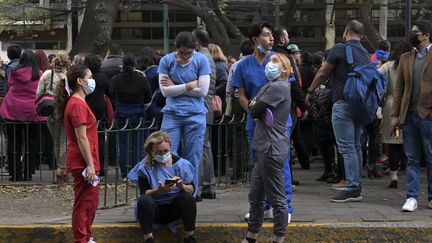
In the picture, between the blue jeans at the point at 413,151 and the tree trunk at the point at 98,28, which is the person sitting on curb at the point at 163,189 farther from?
the tree trunk at the point at 98,28

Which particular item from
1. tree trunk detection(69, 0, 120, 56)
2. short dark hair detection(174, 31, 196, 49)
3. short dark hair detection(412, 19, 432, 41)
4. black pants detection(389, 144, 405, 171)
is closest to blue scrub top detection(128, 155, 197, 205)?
short dark hair detection(174, 31, 196, 49)

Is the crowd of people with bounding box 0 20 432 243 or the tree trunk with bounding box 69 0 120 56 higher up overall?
the tree trunk with bounding box 69 0 120 56

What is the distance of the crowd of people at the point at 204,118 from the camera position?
6.21 meters

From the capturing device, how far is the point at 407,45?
28.6 ft

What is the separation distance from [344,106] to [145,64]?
3.86 m

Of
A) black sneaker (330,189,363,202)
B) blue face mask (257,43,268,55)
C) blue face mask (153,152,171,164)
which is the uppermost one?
blue face mask (257,43,268,55)

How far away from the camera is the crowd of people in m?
6.21

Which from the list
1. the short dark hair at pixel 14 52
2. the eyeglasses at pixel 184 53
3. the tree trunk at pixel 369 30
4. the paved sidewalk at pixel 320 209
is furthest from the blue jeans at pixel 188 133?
the tree trunk at pixel 369 30

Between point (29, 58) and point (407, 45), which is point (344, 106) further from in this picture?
point (29, 58)

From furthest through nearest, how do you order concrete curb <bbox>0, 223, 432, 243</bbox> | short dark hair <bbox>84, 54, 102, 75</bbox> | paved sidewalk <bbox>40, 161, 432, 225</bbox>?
short dark hair <bbox>84, 54, 102, 75</bbox> < paved sidewalk <bbox>40, 161, 432, 225</bbox> < concrete curb <bbox>0, 223, 432, 243</bbox>

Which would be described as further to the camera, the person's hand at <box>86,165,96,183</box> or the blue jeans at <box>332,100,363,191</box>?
the blue jeans at <box>332,100,363,191</box>

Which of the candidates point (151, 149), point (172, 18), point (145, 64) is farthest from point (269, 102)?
point (172, 18)

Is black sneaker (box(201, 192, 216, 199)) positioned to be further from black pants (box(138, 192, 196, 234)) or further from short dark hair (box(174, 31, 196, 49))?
short dark hair (box(174, 31, 196, 49))

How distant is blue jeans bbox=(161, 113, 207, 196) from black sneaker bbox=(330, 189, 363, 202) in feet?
5.33
